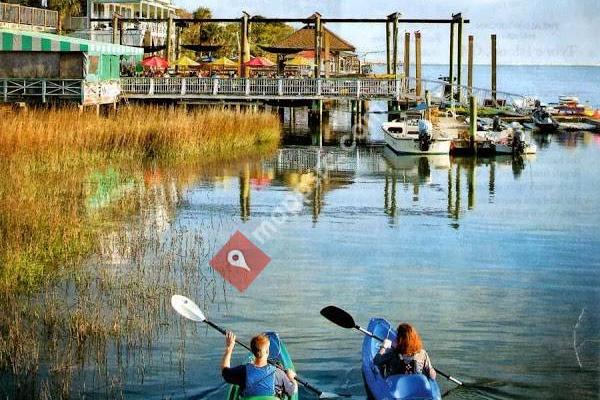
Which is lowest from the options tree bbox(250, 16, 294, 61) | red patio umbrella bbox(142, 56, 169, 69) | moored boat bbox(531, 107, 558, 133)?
moored boat bbox(531, 107, 558, 133)

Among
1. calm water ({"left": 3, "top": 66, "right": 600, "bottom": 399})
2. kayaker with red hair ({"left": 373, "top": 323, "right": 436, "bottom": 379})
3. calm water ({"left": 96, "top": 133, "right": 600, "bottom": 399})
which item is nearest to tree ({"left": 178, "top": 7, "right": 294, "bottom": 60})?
calm water ({"left": 3, "top": 66, "right": 600, "bottom": 399})

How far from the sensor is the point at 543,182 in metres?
36.8

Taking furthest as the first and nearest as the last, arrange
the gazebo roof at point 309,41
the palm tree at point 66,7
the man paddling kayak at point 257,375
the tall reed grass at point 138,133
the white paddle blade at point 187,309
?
the gazebo roof at point 309,41
the palm tree at point 66,7
the tall reed grass at point 138,133
the white paddle blade at point 187,309
the man paddling kayak at point 257,375

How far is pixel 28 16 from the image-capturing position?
57.0 meters

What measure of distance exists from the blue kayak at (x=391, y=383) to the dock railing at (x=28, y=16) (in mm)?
42112

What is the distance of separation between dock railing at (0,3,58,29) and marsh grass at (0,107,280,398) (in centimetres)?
1744

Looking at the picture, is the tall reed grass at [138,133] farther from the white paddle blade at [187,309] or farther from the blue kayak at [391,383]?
the blue kayak at [391,383]

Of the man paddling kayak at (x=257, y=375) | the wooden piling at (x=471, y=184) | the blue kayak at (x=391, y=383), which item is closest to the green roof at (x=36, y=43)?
the wooden piling at (x=471, y=184)

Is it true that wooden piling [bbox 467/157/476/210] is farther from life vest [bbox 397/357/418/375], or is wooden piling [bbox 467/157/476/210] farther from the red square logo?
life vest [bbox 397/357/418/375]

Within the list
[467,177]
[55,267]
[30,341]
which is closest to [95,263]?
[55,267]

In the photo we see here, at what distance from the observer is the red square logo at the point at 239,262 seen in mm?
19484

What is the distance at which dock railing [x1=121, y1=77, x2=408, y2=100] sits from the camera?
4809 centimetres

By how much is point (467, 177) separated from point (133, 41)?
33405 millimetres

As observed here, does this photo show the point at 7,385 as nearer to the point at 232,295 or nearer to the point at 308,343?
the point at 308,343
